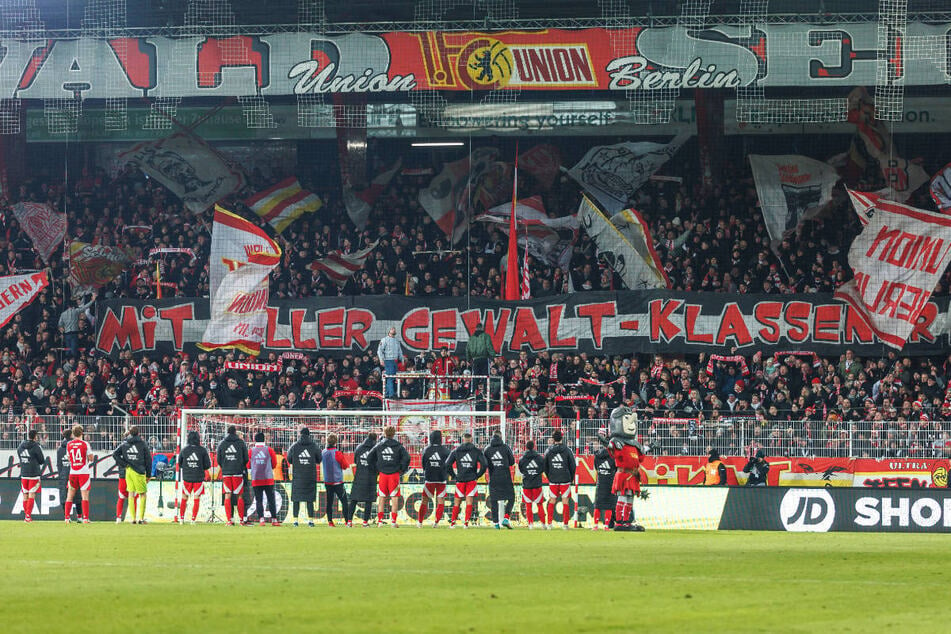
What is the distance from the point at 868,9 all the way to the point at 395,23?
11.4 m

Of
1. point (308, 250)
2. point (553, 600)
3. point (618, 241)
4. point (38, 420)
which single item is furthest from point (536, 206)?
point (553, 600)

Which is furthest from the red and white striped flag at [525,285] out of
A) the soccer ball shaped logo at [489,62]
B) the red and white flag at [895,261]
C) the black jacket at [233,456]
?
the black jacket at [233,456]

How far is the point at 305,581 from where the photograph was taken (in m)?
13.5

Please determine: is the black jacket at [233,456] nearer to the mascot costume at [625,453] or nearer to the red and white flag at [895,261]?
the mascot costume at [625,453]

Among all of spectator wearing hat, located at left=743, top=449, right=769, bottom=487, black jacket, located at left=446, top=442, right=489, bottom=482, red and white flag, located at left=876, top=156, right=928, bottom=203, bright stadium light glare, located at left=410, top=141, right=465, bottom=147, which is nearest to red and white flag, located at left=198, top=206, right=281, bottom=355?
bright stadium light glare, located at left=410, top=141, right=465, bottom=147

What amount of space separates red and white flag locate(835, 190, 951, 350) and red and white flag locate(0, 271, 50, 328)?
68.2ft

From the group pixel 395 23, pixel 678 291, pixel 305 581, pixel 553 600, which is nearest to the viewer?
pixel 553 600

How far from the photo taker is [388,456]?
2489 centimetres

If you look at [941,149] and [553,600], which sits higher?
[941,149]

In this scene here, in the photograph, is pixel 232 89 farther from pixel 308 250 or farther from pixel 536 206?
pixel 536 206

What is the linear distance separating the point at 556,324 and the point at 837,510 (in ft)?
40.4

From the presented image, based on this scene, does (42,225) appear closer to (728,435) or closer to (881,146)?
(728,435)

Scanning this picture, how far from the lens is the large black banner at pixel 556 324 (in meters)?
35.6

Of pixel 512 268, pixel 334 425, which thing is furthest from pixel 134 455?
pixel 512 268
